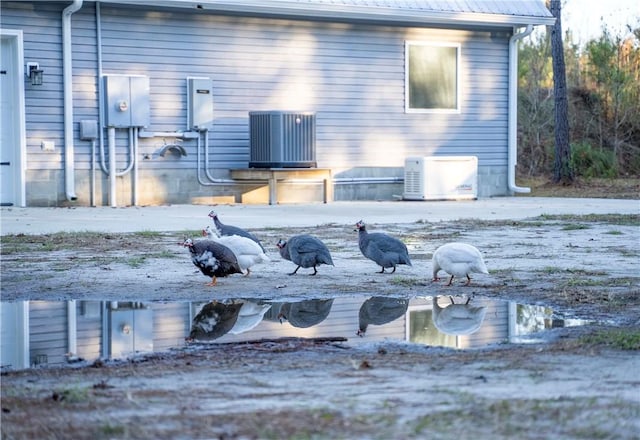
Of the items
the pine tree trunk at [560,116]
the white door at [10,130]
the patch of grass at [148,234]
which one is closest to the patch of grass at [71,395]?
the patch of grass at [148,234]

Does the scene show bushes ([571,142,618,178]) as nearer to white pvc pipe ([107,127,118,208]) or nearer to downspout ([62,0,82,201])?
white pvc pipe ([107,127,118,208])

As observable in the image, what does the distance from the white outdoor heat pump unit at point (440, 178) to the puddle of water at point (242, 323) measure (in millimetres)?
12701

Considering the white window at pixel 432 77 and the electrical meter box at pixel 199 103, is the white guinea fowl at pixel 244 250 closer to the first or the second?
the electrical meter box at pixel 199 103

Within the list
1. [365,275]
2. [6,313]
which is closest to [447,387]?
[6,313]

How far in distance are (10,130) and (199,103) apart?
3259 mm

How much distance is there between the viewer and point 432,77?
22156mm

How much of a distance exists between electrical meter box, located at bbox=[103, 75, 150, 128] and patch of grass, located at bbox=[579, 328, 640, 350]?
42.7ft

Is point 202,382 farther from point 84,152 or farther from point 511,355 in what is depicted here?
point 84,152

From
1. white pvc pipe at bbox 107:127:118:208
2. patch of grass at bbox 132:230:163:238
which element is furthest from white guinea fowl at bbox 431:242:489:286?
white pvc pipe at bbox 107:127:118:208

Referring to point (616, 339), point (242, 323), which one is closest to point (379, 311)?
point (242, 323)

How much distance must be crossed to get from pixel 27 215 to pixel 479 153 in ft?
33.6

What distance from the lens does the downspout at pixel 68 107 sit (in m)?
18.1

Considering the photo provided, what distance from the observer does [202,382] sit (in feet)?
17.4

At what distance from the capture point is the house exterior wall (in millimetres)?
18234
